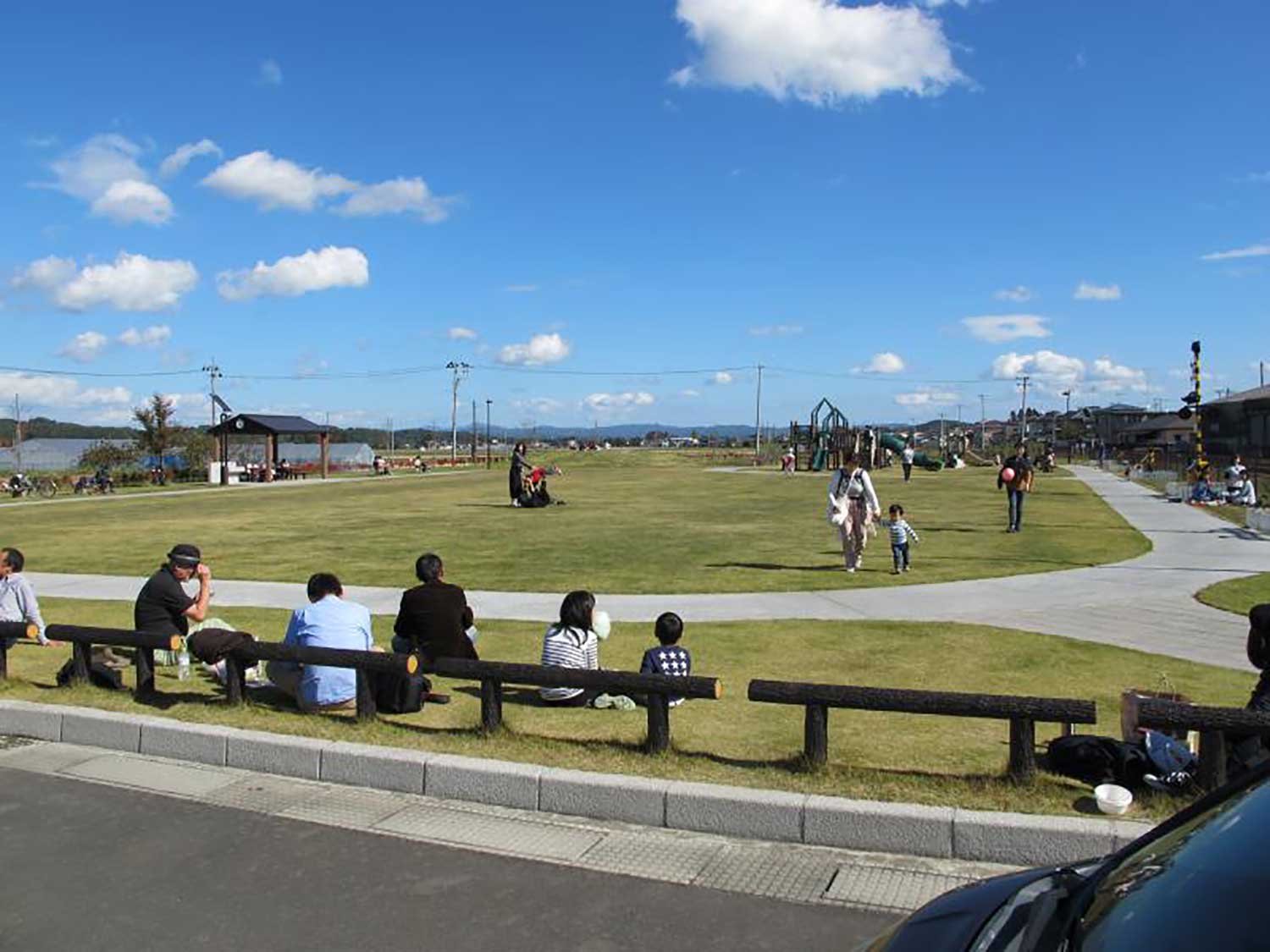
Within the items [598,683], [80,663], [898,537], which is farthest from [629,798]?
[898,537]

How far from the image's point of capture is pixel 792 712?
7.13m

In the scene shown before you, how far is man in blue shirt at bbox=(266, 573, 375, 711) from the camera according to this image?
7.02 metres

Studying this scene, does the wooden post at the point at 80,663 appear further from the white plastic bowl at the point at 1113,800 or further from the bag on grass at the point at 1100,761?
the white plastic bowl at the point at 1113,800

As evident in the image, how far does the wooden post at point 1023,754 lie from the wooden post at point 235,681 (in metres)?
5.35

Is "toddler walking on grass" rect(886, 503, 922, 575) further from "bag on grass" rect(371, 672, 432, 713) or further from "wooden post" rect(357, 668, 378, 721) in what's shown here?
"wooden post" rect(357, 668, 378, 721)

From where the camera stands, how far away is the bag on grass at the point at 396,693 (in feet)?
22.8

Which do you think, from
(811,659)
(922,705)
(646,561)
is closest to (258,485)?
(646,561)

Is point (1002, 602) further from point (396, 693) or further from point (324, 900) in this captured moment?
point (324, 900)

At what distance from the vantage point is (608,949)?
3.98 meters

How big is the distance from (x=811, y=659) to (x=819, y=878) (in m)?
4.18

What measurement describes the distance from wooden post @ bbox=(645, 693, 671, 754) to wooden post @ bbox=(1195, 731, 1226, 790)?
9.52ft

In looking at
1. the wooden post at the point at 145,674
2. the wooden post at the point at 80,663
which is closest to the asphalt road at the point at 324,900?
the wooden post at the point at 145,674

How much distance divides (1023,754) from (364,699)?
4285 millimetres

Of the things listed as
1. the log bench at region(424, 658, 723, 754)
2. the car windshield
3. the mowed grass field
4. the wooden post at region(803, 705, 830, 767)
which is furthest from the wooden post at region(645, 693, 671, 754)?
the mowed grass field
